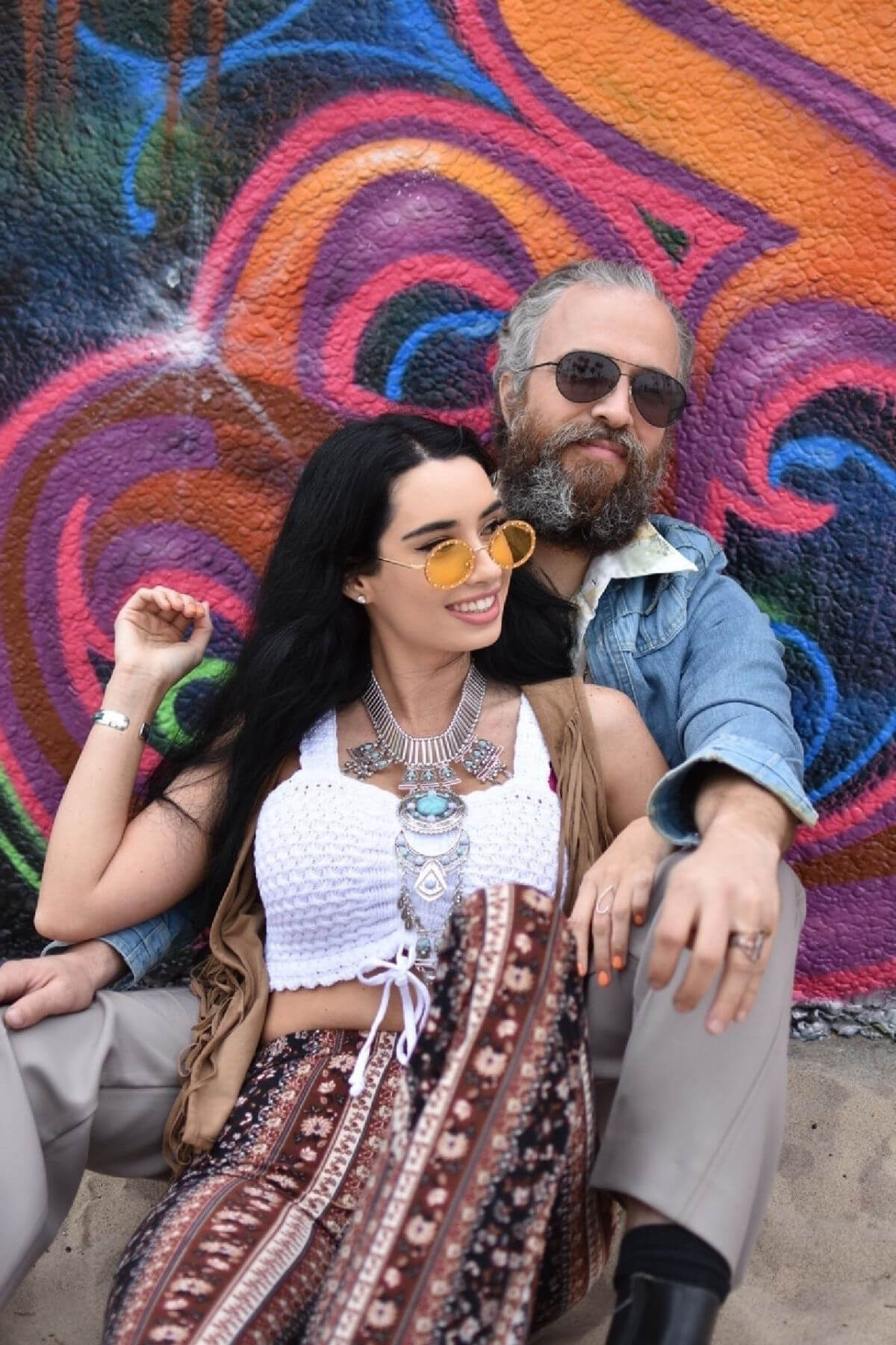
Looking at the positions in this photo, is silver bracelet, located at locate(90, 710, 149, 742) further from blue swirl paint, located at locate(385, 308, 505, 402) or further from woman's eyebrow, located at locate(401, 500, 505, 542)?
blue swirl paint, located at locate(385, 308, 505, 402)

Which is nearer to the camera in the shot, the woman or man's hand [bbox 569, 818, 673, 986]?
the woman

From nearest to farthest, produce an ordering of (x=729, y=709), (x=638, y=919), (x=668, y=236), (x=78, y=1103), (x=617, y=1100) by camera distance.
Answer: (x=617, y=1100)
(x=638, y=919)
(x=78, y=1103)
(x=729, y=709)
(x=668, y=236)

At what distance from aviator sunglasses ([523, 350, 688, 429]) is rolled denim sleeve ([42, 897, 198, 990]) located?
1205mm

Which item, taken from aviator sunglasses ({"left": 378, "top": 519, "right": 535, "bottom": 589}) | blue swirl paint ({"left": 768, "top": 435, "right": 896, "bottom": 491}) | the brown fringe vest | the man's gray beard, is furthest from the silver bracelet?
blue swirl paint ({"left": 768, "top": 435, "right": 896, "bottom": 491})

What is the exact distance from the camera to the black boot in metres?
1.64

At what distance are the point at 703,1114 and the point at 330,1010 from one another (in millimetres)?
667

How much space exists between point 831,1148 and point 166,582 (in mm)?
1883

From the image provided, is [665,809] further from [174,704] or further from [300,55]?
[300,55]

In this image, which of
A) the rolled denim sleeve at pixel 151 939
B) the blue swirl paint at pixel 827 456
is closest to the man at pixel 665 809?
the blue swirl paint at pixel 827 456

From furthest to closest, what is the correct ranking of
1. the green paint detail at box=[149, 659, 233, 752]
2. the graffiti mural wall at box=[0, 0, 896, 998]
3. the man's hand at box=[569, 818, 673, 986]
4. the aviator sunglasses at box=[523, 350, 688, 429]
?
the green paint detail at box=[149, 659, 233, 752] → the graffiti mural wall at box=[0, 0, 896, 998] → the aviator sunglasses at box=[523, 350, 688, 429] → the man's hand at box=[569, 818, 673, 986]

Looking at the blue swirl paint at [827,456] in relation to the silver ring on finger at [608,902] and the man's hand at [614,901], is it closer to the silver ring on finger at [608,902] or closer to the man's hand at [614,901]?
the man's hand at [614,901]

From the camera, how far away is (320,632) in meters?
2.44

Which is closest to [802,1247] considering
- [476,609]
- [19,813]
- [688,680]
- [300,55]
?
[688,680]

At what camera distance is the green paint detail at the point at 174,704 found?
3.14 meters
